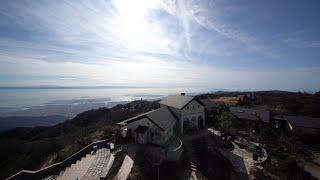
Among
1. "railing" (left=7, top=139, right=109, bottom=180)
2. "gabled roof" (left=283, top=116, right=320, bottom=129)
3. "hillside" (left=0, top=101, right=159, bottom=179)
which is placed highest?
"gabled roof" (left=283, top=116, right=320, bottom=129)

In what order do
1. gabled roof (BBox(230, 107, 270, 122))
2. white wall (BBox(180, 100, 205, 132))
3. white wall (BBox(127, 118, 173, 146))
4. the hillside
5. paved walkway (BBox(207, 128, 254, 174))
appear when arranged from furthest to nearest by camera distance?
gabled roof (BBox(230, 107, 270, 122)) < white wall (BBox(180, 100, 205, 132)) < the hillside < white wall (BBox(127, 118, 173, 146)) < paved walkway (BBox(207, 128, 254, 174))

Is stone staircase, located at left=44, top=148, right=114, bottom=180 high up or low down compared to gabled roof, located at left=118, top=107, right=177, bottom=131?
down

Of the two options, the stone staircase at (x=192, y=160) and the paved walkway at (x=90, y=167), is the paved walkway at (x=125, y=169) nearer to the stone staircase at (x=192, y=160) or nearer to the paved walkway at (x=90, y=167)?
the paved walkway at (x=90, y=167)

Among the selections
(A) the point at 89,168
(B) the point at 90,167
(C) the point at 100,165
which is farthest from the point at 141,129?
(A) the point at 89,168

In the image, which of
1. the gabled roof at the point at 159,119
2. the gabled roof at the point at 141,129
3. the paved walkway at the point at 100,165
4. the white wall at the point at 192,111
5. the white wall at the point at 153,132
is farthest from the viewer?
the white wall at the point at 192,111

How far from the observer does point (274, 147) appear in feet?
98.0

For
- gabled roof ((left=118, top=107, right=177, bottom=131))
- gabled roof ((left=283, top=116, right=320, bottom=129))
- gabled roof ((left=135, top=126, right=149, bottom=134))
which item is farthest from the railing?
gabled roof ((left=283, top=116, right=320, bottom=129))

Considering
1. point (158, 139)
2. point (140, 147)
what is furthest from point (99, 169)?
point (158, 139)

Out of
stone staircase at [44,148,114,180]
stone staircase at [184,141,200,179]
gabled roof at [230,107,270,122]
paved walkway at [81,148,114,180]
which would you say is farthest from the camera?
gabled roof at [230,107,270,122]

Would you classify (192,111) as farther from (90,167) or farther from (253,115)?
(90,167)

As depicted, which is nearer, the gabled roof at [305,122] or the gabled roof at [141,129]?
the gabled roof at [141,129]

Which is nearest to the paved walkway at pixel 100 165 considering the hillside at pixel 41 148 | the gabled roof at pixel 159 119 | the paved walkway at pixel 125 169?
the paved walkway at pixel 125 169

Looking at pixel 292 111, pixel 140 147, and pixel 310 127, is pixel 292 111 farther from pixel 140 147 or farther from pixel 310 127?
pixel 140 147

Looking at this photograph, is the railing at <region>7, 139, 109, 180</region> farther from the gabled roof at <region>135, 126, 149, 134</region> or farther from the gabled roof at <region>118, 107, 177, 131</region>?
the gabled roof at <region>118, 107, 177, 131</region>
